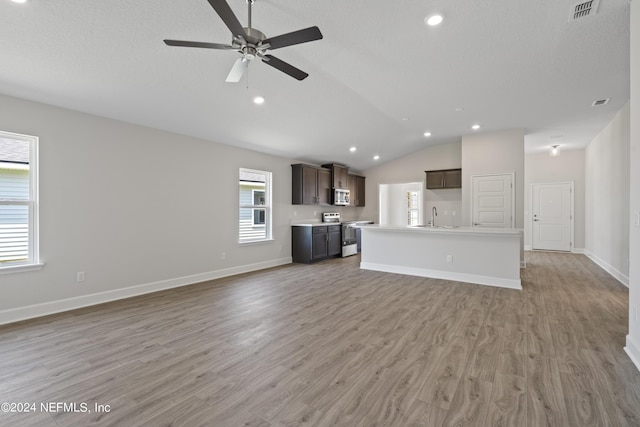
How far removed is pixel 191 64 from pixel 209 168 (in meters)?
2.39

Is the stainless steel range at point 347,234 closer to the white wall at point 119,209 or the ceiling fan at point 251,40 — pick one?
the white wall at point 119,209

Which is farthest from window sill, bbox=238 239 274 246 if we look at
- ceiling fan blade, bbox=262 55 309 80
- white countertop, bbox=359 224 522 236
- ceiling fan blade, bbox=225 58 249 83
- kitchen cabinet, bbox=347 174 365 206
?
ceiling fan blade, bbox=262 55 309 80

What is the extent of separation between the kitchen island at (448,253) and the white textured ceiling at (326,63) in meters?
2.10

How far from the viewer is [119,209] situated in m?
4.13

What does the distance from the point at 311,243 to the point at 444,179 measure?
151 inches

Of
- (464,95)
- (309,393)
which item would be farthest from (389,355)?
(464,95)

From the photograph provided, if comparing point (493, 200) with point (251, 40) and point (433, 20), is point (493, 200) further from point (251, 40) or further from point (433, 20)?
point (251, 40)

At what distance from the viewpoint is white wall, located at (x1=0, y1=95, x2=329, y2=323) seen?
349 cm

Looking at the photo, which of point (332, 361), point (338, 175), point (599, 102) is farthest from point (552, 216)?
point (332, 361)

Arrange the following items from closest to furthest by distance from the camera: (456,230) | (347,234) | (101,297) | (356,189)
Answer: (101,297)
(456,230)
(347,234)
(356,189)

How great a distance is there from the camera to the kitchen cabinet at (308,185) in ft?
22.8

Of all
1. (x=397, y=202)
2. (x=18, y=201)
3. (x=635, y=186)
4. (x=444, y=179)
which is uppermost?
(x=444, y=179)

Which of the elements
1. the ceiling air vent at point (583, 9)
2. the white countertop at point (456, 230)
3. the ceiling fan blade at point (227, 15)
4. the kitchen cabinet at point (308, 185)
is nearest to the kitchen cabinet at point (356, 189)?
the kitchen cabinet at point (308, 185)

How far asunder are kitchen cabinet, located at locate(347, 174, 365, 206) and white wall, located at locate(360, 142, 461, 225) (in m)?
0.23
